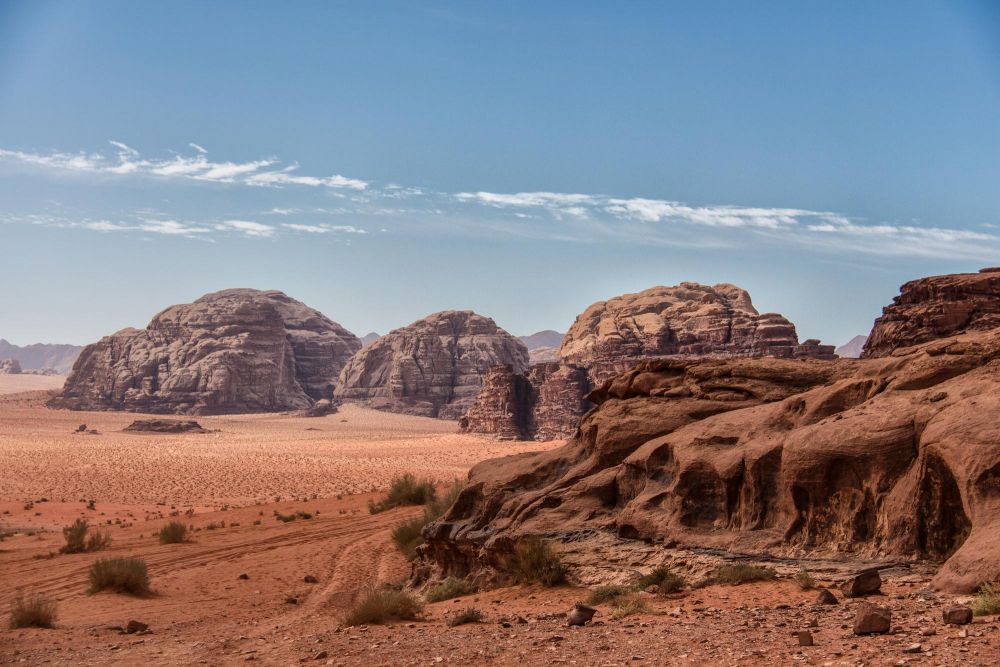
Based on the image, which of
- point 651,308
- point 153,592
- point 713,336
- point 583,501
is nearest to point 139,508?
point 153,592

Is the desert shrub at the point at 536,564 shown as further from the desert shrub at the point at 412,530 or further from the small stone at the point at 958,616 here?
the desert shrub at the point at 412,530

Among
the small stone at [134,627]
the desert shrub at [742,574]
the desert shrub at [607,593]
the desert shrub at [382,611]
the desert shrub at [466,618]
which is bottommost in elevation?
the small stone at [134,627]

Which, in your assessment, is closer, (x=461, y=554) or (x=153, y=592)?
(x=461, y=554)

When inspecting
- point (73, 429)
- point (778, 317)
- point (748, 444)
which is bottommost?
point (73, 429)

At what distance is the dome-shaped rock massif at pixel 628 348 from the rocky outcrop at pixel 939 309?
1341 inches

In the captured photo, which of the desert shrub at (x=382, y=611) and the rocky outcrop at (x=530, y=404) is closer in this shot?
the desert shrub at (x=382, y=611)

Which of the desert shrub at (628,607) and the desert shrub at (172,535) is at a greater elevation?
the desert shrub at (628,607)

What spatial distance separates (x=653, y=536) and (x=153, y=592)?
849cm

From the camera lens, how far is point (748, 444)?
35.0ft

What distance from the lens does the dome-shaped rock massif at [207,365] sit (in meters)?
105

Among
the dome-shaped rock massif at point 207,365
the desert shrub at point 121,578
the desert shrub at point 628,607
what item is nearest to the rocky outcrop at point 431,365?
the dome-shaped rock massif at point 207,365

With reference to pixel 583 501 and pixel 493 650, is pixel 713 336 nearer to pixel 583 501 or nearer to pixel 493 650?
pixel 583 501

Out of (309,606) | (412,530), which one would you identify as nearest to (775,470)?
(309,606)

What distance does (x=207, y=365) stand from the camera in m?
106
